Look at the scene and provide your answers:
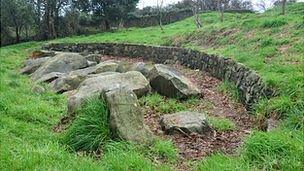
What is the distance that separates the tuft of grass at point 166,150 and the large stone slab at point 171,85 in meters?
3.76

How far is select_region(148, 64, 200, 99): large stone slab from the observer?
417 inches

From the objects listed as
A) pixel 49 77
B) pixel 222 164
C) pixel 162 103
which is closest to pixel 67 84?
pixel 49 77

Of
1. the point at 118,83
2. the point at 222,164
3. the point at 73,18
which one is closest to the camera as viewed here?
the point at 222,164

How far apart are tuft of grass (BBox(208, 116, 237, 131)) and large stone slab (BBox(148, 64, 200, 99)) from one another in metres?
2.05

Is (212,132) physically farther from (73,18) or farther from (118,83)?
(73,18)

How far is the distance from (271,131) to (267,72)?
135 inches

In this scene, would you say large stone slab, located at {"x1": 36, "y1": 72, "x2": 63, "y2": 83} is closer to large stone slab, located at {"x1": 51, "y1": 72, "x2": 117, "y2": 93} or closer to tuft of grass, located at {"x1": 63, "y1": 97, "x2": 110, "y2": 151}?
large stone slab, located at {"x1": 51, "y1": 72, "x2": 117, "y2": 93}

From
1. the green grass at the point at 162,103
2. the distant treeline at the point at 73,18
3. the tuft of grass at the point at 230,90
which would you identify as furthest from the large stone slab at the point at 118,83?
the distant treeline at the point at 73,18

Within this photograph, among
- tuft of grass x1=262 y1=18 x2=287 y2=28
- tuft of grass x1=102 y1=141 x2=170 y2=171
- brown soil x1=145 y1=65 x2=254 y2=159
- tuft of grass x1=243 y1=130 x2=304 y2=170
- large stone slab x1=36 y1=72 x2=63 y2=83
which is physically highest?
tuft of grass x1=262 y1=18 x2=287 y2=28

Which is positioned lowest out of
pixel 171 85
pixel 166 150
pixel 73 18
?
pixel 166 150

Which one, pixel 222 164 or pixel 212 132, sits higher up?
pixel 222 164

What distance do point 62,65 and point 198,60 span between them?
235 inches

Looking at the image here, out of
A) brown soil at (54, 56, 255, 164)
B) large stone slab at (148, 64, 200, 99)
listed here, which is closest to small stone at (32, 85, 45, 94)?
large stone slab at (148, 64, 200, 99)

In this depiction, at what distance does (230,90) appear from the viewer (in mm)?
11281
